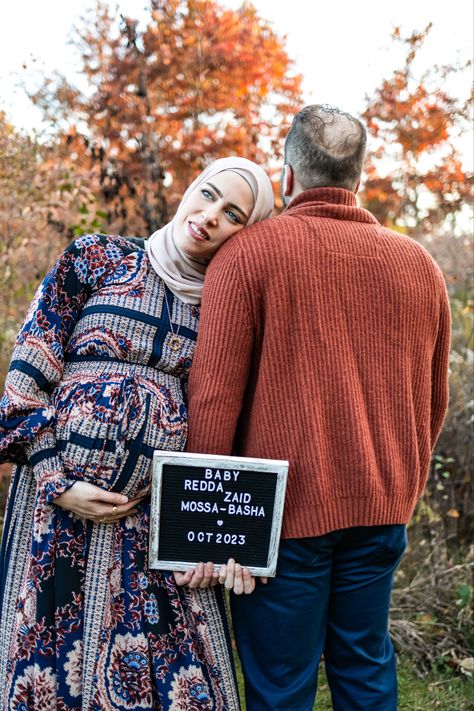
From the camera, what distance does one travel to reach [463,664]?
344 centimetres

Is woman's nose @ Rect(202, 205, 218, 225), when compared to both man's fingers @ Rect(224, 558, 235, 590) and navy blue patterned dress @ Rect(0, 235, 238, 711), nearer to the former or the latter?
navy blue patterned dress @ Rect(0, 235, 238, 711)

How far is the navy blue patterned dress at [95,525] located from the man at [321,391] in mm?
137

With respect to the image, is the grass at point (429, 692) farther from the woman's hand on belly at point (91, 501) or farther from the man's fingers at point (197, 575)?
the woman's hand on belly at point (91, 501)

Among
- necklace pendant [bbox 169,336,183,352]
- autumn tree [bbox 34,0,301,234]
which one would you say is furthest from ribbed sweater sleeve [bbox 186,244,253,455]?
autumn tree [bbox 34,0,301,234]

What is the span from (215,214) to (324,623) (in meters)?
1.21

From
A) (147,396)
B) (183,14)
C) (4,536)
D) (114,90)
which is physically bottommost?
(4,536)

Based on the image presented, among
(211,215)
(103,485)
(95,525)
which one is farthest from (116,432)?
(211,215)

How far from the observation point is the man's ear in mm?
2096

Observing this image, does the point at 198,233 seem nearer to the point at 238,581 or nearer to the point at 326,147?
the point at 326,147

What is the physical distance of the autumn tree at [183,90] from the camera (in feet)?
18.8

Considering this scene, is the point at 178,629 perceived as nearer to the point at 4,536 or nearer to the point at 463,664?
the point at 4,536

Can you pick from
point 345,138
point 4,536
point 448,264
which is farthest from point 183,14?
point 4,536

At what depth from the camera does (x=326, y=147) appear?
6.61 feet

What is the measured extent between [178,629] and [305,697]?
395 millimetres
